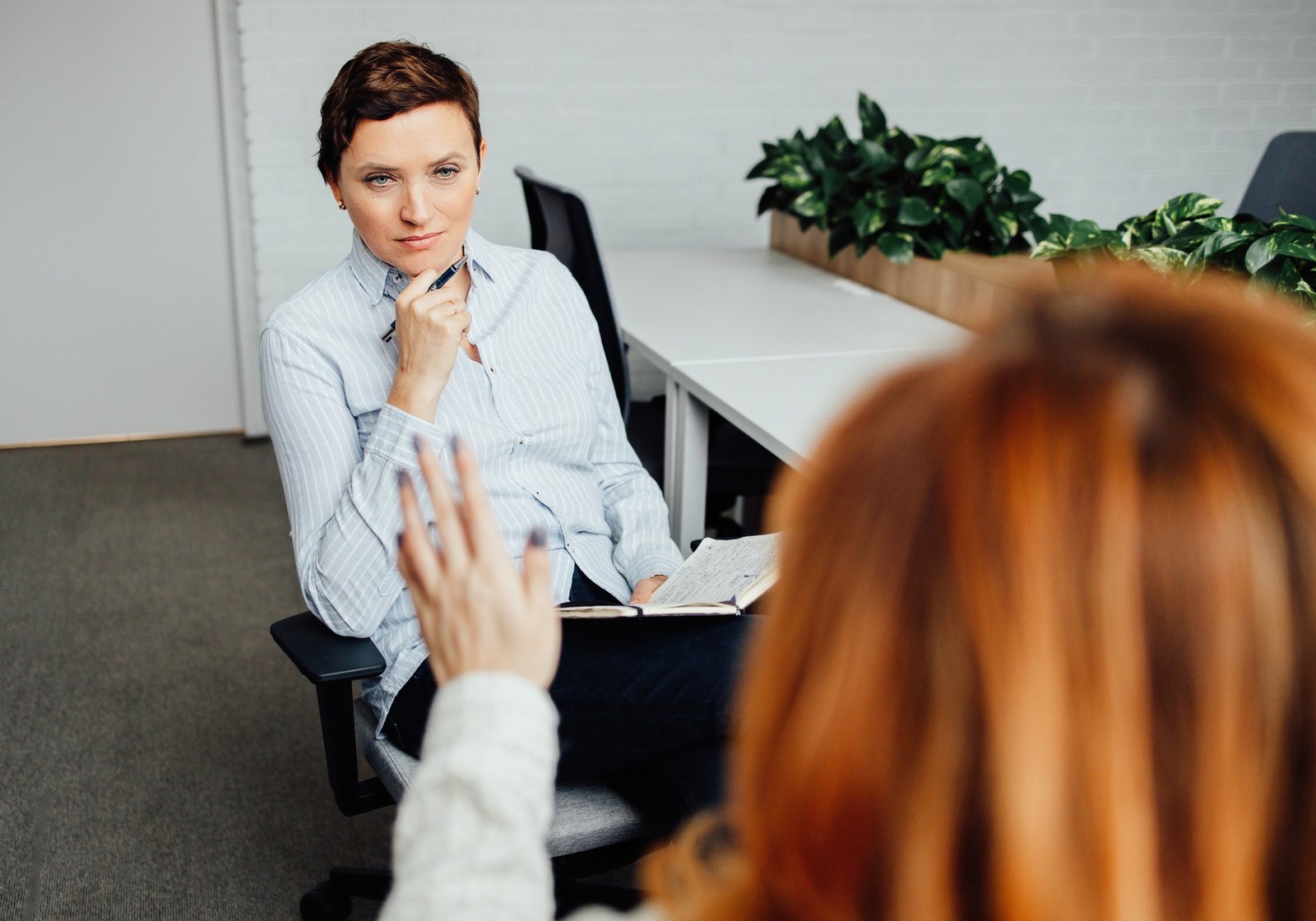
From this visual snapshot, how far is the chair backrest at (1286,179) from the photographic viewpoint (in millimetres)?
2541

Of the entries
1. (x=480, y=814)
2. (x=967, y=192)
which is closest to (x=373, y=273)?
(x=480, y=814)

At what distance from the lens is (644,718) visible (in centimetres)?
120

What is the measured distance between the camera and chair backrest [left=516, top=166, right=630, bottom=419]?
1.86 meters

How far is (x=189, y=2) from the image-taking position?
3340mm

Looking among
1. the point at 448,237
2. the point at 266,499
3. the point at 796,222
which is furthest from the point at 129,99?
the point at 448,237

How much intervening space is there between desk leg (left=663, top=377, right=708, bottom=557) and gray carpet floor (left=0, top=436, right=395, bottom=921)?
0.72m

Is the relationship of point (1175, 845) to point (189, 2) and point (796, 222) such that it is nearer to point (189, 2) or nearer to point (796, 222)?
point (796, 222)

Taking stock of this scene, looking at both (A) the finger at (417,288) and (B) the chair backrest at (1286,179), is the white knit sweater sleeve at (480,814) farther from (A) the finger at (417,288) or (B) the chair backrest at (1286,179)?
(B) the chair backrest at (1286,179)

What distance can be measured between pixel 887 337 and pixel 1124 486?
175cm

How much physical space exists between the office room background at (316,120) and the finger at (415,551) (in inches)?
120

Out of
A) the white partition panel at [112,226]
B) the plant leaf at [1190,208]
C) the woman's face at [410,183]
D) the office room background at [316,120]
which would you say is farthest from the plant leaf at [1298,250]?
the white partition panel at [112,226]

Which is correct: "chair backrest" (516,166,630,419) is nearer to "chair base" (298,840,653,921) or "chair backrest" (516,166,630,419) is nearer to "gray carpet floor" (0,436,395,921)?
"chair base" (298,840,653,921)

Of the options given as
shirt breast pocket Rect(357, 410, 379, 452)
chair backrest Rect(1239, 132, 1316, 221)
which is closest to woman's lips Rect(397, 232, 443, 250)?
shirt breast pocket Rect(357, 410, 379, 452)

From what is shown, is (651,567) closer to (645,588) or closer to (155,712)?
(645,588)
